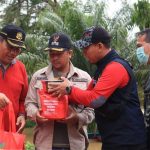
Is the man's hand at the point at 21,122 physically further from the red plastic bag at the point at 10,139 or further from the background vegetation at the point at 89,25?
the background vegetation at the point at 89,25

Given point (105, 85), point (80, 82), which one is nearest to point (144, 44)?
point (105, 85)

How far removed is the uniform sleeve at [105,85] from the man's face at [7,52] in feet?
2.56

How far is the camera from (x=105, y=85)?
3059 mm

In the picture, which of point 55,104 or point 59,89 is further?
point 55,104

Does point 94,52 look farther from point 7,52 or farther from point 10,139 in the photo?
point 10,139

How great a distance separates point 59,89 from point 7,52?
65 cm

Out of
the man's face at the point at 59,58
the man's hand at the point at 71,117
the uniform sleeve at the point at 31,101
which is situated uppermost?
the man's face at the point at 59,58

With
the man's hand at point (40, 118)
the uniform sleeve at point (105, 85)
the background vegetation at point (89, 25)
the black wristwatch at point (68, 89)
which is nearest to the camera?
the uniform sleeve at point (105, 85)

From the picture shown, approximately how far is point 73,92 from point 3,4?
22.1m

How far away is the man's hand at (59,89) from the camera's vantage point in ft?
10.5

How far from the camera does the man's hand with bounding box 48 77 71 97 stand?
126 inches

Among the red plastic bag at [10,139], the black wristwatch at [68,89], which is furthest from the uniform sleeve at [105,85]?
the red plastic bag at [10,139]

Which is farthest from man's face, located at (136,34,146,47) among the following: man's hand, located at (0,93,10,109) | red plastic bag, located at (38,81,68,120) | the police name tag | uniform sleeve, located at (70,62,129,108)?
man's hand, located at (0,93,10,109)

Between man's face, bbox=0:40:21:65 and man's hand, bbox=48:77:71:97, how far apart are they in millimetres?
514
